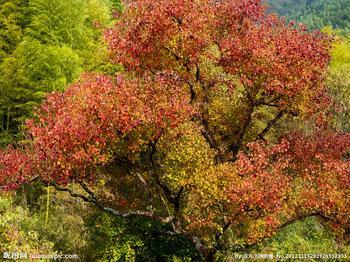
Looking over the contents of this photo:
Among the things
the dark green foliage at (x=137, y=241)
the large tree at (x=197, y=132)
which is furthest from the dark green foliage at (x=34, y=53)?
the dark green foliage at (x=137, y=241)

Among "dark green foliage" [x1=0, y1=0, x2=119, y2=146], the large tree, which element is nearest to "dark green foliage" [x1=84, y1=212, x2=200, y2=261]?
the large tree

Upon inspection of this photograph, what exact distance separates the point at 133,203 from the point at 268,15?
8.06 meters

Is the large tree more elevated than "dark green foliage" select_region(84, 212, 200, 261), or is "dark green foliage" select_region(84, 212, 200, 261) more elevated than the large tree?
→ the large tree

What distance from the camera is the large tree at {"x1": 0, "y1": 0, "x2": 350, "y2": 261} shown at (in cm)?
1108

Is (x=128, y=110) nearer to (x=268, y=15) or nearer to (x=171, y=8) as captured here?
(x=171, y=8)

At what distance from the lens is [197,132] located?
494 inches

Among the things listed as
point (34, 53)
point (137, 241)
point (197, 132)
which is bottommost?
point (137, 241)

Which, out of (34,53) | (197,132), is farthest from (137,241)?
(34,53)

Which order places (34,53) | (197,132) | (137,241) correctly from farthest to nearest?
(34,53) < (137,241) < (197,132)

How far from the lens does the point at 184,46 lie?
41.5ft

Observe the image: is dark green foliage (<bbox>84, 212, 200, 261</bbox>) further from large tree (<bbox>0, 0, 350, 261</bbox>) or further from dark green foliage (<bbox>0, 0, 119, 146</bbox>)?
dark green foliage (<bbox>0, 0, 119, 146</bbox>)

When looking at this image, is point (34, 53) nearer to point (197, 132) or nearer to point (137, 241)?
point (137, 241)

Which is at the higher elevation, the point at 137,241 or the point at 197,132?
the point at 197,132

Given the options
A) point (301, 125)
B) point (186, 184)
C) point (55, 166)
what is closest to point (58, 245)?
point (55, 166)
